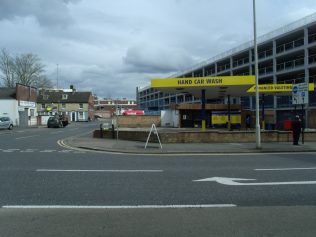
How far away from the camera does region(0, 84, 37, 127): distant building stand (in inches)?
2179

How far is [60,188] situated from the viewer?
8008mm

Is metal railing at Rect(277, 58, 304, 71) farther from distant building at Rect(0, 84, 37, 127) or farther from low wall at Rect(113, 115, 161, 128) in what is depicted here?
distant building at Rect(0, 84, 37, 127)

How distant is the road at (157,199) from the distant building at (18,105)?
47564mm

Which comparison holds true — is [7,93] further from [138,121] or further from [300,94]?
[300,94]

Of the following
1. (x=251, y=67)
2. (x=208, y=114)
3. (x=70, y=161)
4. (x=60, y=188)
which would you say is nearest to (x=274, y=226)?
(x=60, y=188)

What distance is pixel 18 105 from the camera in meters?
56.6

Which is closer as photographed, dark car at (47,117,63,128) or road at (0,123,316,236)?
road at (0,123,316,236)

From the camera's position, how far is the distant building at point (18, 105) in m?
55.3

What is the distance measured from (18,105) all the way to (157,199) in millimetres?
54533

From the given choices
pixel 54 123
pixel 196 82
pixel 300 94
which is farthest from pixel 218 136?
pixel 54 123

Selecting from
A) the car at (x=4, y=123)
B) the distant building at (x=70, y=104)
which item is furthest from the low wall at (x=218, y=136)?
the distant building at (x=70, y=104)

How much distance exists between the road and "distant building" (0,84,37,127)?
4756 cm

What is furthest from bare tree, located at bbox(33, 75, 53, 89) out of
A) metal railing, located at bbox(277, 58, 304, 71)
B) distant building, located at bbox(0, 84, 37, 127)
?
metal railing, located at bbox(277, 58, 304, 71)

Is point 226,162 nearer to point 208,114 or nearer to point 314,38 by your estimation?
point 208,114
